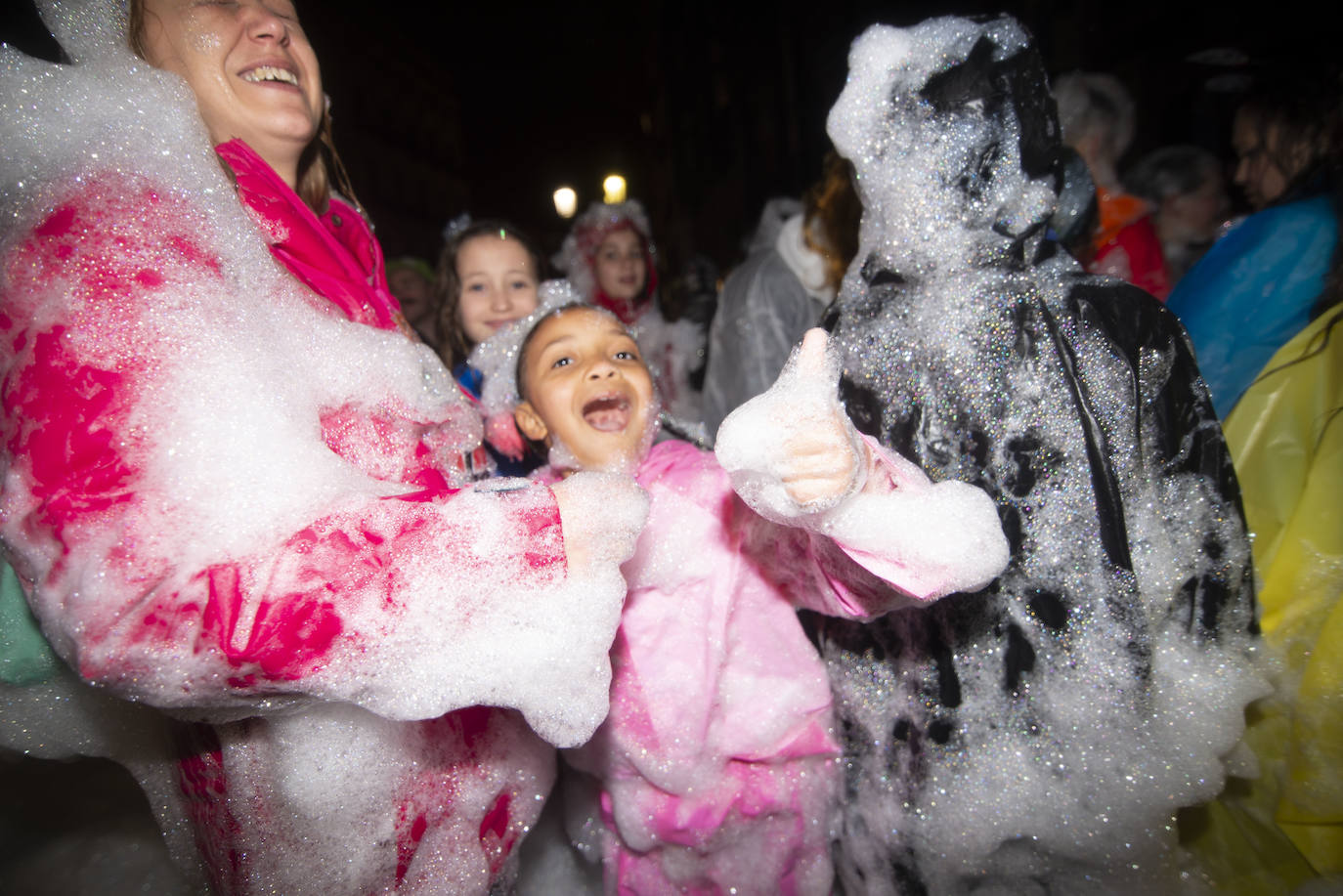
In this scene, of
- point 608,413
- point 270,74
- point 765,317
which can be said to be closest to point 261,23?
point 270,74

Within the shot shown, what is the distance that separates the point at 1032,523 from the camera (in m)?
1.06

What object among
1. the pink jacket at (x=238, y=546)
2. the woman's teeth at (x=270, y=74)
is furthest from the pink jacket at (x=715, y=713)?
the woman's teeth at (x=270, y=74)

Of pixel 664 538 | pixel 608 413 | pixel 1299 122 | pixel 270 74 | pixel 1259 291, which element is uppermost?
pixel 270 74

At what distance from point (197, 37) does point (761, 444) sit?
3.41ft

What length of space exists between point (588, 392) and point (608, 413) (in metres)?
0.09

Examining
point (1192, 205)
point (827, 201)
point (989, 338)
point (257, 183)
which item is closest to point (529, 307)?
point (827, 201)

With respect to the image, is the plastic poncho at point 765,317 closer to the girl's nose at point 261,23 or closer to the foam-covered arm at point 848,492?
the foam-covered arm at point 848,492

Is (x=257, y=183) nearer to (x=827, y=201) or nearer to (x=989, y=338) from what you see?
(x=989, y=338)

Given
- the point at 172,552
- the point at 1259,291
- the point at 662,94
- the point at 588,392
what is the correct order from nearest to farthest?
the point at 172,552 < the point at 588,392 < the point at 1259,291 < the point at 662,94

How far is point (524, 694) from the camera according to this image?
720 mm

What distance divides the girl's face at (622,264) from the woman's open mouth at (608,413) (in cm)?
209

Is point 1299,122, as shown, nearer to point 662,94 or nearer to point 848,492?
point 848,492

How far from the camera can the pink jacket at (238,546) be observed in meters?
0.60

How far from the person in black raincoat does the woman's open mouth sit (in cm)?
53
